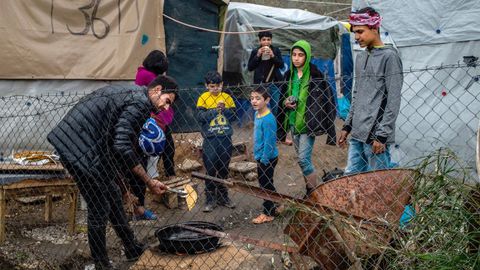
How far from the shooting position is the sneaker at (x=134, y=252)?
5477 mm

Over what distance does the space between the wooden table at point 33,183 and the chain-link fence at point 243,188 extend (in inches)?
0.5

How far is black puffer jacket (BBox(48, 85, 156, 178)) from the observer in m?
4.93

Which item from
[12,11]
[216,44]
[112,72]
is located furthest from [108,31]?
[216,44]

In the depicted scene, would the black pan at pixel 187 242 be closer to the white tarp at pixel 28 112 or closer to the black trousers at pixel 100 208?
the black trousers at pixel 100 208

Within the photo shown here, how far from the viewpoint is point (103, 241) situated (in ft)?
17.3

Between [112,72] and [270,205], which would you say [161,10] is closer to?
[112,72]

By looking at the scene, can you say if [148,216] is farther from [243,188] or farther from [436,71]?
[436,71]

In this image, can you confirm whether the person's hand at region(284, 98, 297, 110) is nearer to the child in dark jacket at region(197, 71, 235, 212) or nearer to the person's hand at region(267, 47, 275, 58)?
the child in dark jacket at region(197, 71, 235, 212)

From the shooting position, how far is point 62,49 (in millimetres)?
8453

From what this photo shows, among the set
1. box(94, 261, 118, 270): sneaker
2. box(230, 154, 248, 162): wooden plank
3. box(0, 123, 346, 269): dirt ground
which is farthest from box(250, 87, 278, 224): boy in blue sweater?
box(230, 154, 248, 162): wooden plank

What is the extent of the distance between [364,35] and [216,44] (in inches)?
204

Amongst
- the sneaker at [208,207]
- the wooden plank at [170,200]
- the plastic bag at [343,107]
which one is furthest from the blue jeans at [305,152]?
the plastic bag at [343,107]

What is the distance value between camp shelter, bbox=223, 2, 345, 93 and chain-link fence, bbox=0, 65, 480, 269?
111 inches

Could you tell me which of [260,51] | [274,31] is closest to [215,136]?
[260,51]
